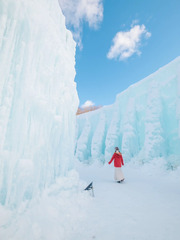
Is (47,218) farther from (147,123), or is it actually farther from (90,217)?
(147,123)

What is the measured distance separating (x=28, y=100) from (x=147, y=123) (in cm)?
1001

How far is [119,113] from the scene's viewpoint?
53.0 ft

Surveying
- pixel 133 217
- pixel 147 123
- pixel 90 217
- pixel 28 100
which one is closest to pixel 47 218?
pixel 90 217

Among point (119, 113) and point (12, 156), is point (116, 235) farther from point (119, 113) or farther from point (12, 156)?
point (119, 113)

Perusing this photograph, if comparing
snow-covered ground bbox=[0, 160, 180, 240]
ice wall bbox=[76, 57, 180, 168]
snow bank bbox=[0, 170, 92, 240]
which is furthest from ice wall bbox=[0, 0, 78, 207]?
ice wall bbox=[76, 57, 180, 168]

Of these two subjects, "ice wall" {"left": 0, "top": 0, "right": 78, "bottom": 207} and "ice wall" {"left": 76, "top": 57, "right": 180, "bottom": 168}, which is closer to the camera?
"ice wall" {"left": 0, "top": 0, "right": 78, "bottom": 207}

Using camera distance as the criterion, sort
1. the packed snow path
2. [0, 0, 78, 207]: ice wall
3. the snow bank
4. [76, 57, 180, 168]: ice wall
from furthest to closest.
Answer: [76, 57, 180, 168]: ice wall < [0, 0, 78, 207]: ice wall < the packed snow path < the snow bank

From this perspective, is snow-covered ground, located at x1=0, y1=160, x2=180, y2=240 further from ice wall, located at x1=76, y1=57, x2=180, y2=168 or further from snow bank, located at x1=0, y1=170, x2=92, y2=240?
ice wall, located at x1=76, y1=57, x2=180, y2=168

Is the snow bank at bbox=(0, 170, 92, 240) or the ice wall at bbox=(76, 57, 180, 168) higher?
the ice wall at bbox=(76, 57, 180, 168)

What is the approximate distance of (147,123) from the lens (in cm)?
1105

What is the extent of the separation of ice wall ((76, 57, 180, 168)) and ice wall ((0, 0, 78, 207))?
7.77 meters

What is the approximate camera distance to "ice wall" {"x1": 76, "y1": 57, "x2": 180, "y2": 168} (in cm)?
989

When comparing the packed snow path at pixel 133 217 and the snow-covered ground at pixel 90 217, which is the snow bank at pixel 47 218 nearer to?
the snow-covered ground at pixel 90 217

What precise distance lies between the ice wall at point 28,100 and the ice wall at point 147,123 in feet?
25.5
